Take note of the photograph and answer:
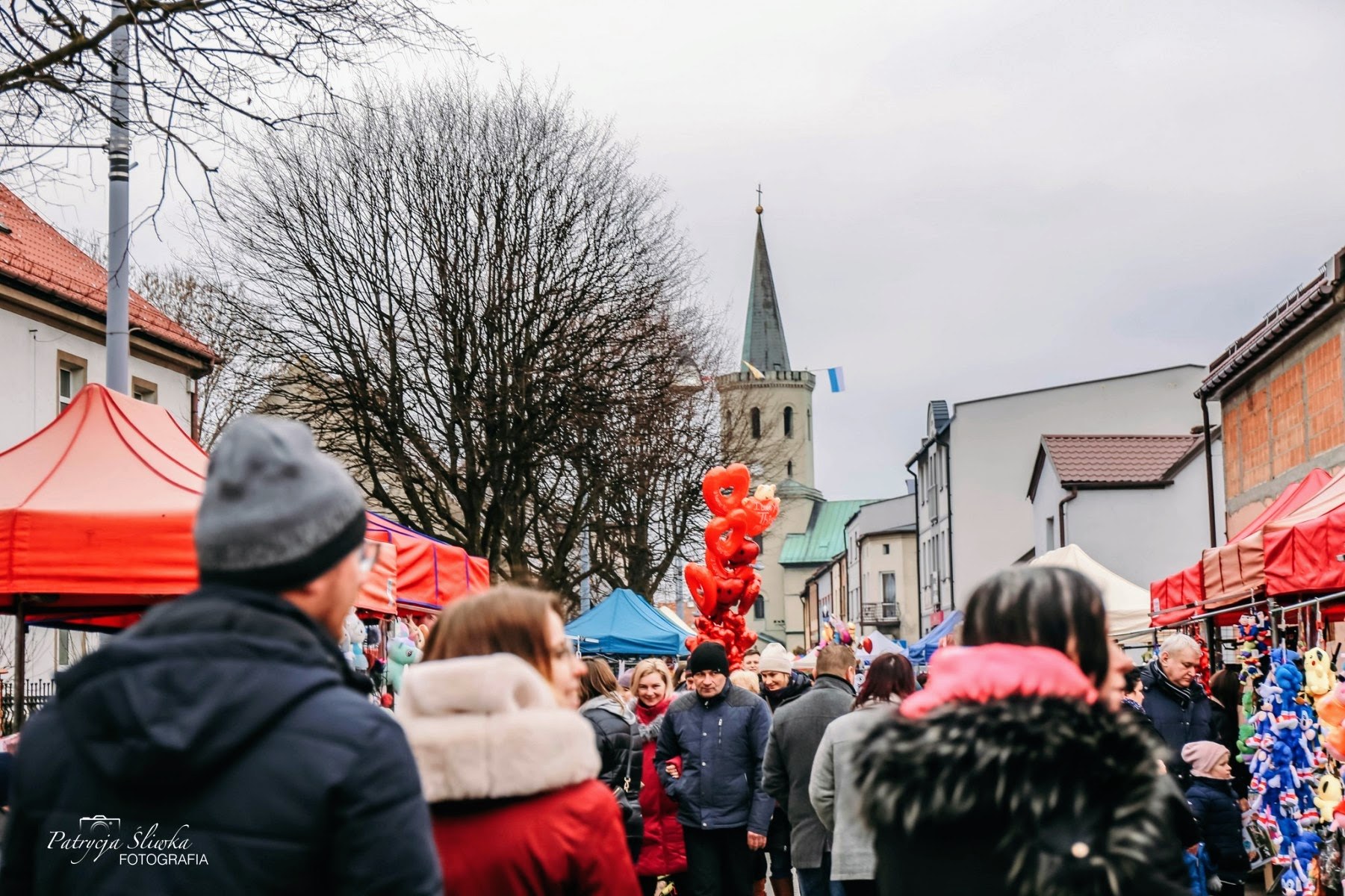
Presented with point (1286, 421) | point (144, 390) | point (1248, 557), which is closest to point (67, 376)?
point (144, 390)

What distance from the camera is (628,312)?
28.6 meters

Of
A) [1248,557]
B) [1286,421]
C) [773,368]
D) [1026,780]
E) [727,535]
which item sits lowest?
[1026,780]

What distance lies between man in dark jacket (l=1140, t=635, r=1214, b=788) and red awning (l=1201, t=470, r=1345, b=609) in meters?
0.54

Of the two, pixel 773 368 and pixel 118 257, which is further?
pixel 773 368

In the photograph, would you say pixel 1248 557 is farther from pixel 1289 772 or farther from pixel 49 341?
pixel 49 341

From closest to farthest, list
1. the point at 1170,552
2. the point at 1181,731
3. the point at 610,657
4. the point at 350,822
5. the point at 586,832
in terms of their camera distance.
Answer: the point at 350,822 < the point at 586,832 < the point at 1181,731 < the point at 610,657 < the point at 1170,552

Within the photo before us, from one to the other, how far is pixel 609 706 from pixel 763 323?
381 feet

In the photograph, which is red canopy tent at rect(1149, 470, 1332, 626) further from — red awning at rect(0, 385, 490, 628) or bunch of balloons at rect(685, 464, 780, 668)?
red awning at rect(0, 385, 490, 628)

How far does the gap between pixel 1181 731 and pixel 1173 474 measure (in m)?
28.5

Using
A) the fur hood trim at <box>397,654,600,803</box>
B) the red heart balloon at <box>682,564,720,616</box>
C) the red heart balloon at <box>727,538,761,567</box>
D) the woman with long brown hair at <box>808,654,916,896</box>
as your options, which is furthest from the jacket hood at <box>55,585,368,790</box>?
the red heart balloon at <box>727,538,761,567</box>

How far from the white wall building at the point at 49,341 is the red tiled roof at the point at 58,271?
3cm

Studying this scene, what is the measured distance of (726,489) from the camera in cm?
1844

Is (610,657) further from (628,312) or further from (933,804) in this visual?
(933,804)

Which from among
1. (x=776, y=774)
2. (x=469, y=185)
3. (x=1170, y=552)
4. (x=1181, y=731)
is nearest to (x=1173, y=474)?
(x=1170, y=552)
